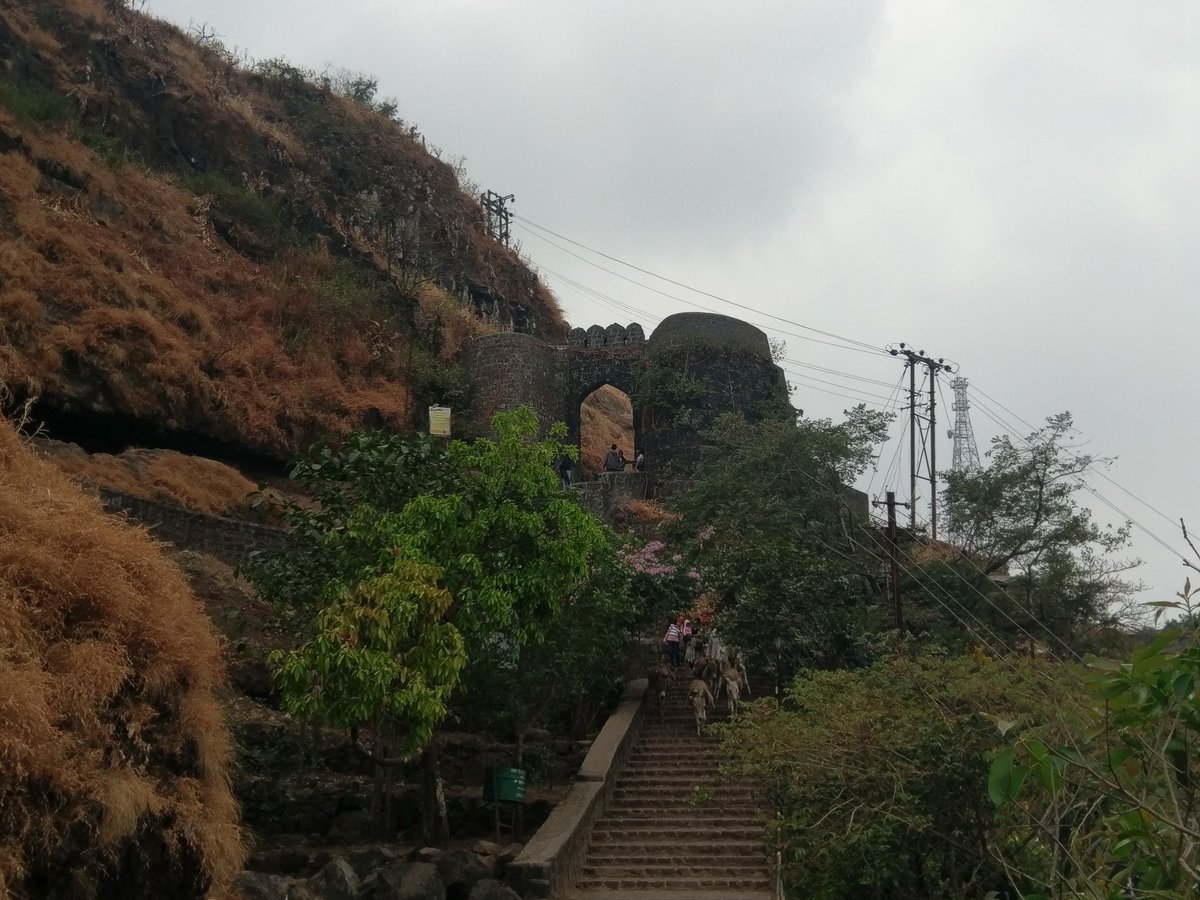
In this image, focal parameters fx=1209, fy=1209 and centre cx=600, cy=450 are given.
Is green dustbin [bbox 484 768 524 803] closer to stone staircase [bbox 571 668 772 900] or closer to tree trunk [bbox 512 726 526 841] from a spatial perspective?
tree trunk [bbox 512 726 526 841]

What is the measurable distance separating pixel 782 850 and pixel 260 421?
44.8ft

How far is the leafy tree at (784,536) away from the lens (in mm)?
17203

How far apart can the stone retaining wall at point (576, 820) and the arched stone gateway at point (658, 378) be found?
1164 centimetres

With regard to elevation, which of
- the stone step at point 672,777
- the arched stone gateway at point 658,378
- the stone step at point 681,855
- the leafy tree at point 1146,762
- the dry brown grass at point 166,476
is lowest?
the stone step at point 681,855

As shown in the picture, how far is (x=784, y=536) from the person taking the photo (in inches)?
784

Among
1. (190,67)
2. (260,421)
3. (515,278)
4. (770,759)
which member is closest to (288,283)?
(260,421)

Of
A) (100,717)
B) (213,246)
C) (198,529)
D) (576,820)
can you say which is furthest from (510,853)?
(213,246)

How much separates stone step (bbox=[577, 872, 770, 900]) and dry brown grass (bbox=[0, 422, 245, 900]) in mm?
5063

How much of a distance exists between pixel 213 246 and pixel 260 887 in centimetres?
1848

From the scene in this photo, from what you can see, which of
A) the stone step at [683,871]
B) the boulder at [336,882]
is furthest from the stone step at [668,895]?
the boulder at [336,882]

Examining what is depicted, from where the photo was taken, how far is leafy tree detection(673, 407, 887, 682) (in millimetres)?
17203

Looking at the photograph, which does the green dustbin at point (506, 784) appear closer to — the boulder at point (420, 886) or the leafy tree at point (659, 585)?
the boulder at point (420, 886)

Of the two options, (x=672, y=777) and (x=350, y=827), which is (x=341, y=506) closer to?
(x=350, y=827)

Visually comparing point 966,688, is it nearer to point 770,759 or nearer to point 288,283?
point 770,759
